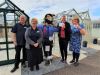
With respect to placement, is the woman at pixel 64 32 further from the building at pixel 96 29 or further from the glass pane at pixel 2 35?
the building at pixel 96 29

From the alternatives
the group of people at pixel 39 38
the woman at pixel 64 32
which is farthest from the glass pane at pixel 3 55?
the woman at pixel 64 32

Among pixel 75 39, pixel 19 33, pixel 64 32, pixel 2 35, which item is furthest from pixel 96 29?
pixel 19 33

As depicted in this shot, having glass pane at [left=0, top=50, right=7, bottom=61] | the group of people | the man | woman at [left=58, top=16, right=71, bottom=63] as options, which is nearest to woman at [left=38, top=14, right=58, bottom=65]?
the group of people

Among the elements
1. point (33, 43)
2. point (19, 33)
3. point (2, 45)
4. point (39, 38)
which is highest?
point (19, 33)

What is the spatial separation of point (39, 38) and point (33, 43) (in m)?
0.23

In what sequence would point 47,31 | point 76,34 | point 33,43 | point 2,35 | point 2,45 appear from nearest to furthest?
1. point 33,43
2. point 47,31
3. point 76,34
4. point 2,35
5. point 2,45

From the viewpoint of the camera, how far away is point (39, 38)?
4852 millimetres

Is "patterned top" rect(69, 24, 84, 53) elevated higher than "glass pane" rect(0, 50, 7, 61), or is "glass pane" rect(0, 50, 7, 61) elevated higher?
"patterned top" rect(69, 24, 84, 53)

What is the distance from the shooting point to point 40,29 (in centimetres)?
496

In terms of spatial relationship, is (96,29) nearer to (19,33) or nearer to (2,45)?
(2,45)

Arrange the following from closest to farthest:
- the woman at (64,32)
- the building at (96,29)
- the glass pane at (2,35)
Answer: the woman at (64,32)
the glass pane at (2,35)
the building at (96,29)

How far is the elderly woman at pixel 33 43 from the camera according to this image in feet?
15.6

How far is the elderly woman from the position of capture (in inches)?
187

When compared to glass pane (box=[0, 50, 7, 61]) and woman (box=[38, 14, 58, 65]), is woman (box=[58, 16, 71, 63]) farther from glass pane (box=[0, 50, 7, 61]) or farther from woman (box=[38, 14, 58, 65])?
glass pane (box=[0, 50, 7, 61])
